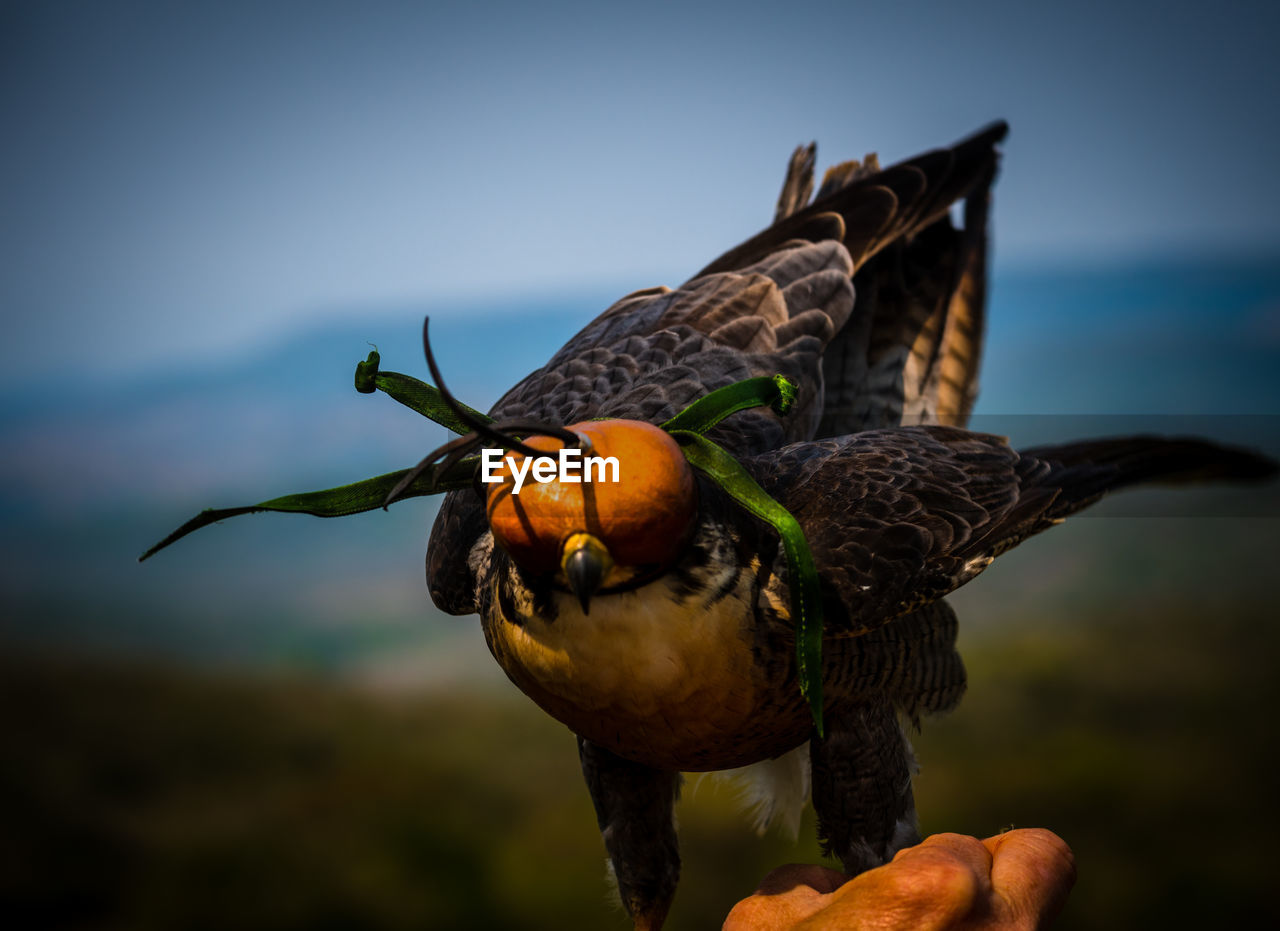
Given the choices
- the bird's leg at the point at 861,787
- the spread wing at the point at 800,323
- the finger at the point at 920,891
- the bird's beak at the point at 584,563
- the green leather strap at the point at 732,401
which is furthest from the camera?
the spread wing at the point at 800,323

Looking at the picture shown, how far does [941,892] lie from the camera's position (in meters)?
0.92

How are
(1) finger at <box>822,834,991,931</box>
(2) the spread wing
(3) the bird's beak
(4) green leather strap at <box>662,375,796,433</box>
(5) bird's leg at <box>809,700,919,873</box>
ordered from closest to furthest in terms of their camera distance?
(3) the bird's beak
(1) finger at <box>822,834,991,931</box>
(4) green leather strap at <box>662,375,796,433</box>
(5) bird's leg at <box>809,700,919,873</box>
(2) the spread wing

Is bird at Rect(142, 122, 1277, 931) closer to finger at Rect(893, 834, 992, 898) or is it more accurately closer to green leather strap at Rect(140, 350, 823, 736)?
green leather strap at Rect(140, 350, 823, 736)

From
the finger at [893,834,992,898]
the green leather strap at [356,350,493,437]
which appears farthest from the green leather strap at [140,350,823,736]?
the finger at [893,834,992,898]

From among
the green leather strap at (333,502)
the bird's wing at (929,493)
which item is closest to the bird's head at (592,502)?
the green leather strap at (333,502)

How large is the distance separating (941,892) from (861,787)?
32 centimetres

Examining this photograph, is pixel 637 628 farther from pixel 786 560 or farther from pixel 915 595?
pixel 915 595

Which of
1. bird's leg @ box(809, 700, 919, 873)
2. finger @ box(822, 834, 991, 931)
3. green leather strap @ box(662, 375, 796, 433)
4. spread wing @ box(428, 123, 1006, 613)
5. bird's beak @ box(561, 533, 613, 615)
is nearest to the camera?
bird's beak @ box(561, 533, 613, 615)

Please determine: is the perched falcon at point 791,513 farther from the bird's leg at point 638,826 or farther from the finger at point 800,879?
the finger at point 800,879

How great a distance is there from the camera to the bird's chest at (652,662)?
3.16 ft

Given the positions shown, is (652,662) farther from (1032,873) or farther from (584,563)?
(1032,873)

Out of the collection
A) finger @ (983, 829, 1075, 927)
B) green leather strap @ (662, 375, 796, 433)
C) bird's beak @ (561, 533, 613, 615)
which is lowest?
finger @ (983, 829, 1075, 927)

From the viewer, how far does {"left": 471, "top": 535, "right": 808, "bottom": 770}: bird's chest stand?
96 cm

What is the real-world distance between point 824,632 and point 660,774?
1.75 ft
